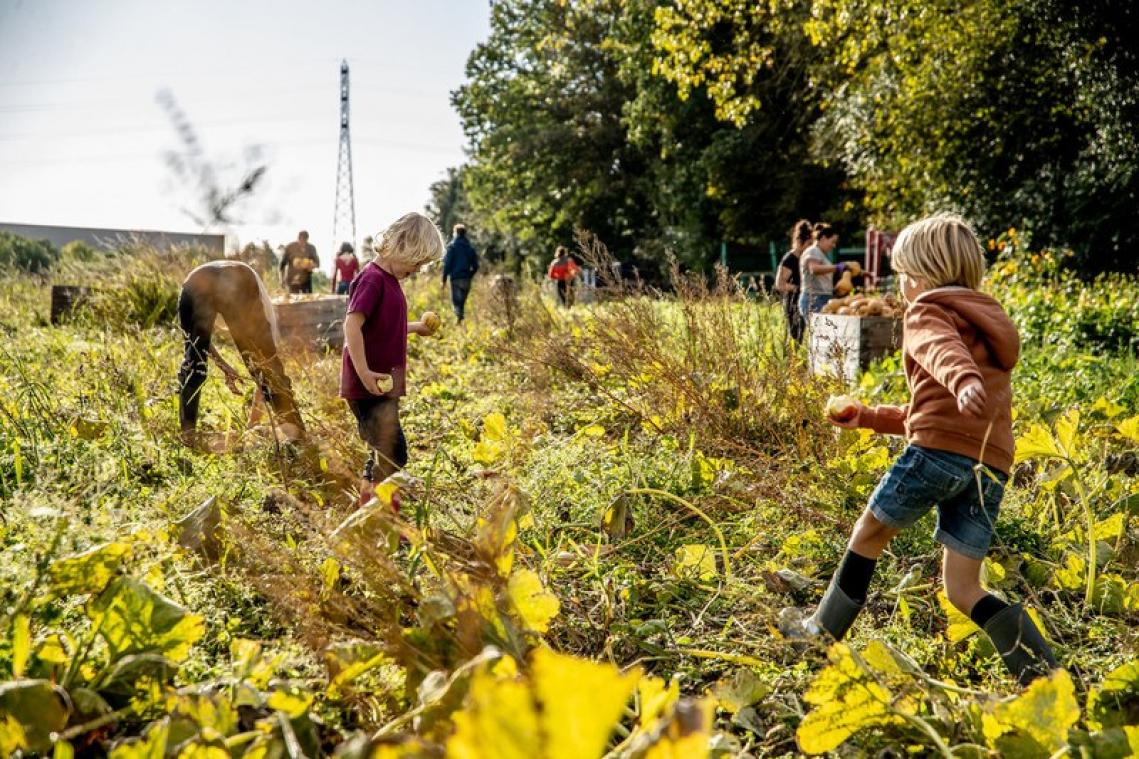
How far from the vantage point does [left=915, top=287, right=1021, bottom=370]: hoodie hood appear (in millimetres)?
1970

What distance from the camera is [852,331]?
18.1 ft

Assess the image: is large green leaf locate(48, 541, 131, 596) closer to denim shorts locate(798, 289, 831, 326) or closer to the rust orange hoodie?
the rust orange hoodie

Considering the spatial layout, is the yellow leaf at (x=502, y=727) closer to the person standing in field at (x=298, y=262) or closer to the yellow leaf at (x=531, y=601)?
the yellow leaf at (x=531, y=601)

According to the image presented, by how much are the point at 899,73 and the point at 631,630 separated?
13.2 metres

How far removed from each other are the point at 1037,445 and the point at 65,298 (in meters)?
9.97

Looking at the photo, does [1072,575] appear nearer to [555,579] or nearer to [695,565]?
[695,565]

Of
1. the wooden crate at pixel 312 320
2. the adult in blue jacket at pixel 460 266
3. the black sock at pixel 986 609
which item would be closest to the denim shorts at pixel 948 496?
the black sock at pixel 986 609

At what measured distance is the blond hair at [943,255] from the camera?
207cm

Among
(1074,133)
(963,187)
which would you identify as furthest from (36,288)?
(1074,133)

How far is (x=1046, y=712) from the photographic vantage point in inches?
52.4

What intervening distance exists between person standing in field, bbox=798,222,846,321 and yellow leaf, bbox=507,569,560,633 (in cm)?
621

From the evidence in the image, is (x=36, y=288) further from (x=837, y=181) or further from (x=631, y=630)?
(x=837, y=181)

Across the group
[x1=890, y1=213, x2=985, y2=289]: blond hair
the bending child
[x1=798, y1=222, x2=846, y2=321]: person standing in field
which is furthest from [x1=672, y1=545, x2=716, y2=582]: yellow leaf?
[x1=798, y1=222, x2=846, y2=321]: person standing in field

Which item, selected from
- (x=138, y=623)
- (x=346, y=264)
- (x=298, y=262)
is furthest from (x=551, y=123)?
(x=138, y=623)
